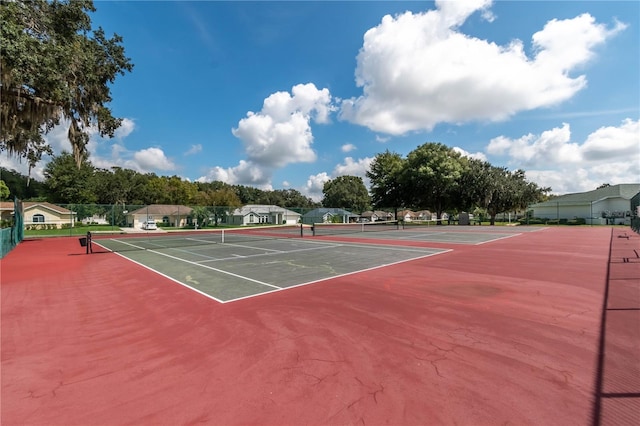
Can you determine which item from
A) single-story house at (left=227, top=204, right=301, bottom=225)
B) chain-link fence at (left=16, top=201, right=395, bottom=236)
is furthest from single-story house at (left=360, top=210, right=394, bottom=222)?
chain-link fence at (left=16, top=201, right=395, bottom=236)

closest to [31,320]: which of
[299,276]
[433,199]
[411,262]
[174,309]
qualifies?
[174,309]

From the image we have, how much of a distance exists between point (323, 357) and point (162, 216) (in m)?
61.1

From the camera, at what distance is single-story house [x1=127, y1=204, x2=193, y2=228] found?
51.3 metres

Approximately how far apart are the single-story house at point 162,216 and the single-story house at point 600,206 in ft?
226

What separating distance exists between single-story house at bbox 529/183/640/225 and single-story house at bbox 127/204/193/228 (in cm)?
6875

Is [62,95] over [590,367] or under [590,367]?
over

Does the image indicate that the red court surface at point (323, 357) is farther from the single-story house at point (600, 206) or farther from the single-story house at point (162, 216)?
the single-story house at point (600, 206)

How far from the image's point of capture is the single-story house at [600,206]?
48625 mm

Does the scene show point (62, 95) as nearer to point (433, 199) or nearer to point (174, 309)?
point (174, 309)

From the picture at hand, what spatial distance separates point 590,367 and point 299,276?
793cm

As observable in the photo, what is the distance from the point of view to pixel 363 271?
37.3ft

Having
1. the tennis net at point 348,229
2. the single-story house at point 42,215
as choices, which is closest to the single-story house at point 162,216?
the single-story house at point 42,215

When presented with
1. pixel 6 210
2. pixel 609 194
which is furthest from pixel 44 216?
pixel 609 194

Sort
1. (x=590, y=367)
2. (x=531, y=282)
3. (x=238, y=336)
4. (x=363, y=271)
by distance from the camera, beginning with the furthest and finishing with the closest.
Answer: (x=363, y=271) < (x=531, y=282) < (x=238, y=336) < (x=590, y=367)
